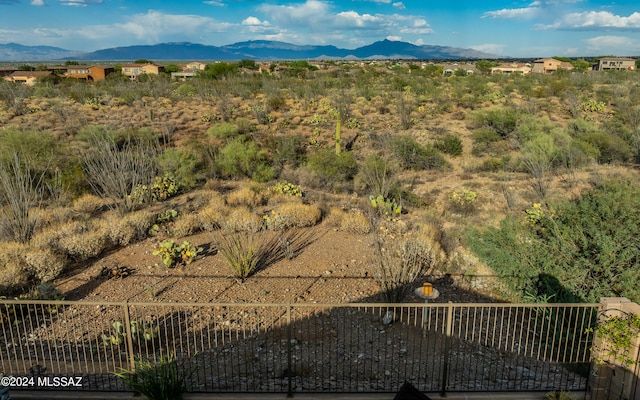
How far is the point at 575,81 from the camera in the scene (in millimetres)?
43688

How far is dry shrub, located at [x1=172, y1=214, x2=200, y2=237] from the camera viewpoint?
11859mm

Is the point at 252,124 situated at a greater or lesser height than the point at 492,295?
greater

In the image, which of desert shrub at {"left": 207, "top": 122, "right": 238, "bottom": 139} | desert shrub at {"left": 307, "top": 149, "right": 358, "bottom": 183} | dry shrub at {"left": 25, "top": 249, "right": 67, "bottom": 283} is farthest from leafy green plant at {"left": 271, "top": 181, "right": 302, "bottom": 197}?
desert shrub at {"left": 207, "top": 122, "right": 238, "bottom": 139}

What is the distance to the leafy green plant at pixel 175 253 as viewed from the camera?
10.1m

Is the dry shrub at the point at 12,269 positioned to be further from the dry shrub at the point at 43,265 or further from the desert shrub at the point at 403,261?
the desert shrub at the point at 403,261

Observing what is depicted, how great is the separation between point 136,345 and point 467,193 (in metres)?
11.8

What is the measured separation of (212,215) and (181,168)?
5835mm

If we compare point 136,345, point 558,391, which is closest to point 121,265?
point 136,345

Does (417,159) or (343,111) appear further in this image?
(343,111)

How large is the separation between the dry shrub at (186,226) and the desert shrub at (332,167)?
21.8 feet

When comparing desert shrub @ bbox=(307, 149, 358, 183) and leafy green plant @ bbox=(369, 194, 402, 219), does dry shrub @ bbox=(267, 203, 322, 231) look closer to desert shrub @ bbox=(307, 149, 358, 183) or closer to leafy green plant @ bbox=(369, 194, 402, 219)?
leafy green plant @ bbox=(369, 194, 402, 219)

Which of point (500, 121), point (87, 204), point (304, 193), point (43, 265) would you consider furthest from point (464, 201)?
point (43, 265)

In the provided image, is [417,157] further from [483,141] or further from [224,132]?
[224,132]

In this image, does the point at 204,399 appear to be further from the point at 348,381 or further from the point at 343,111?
the point at 343,111
